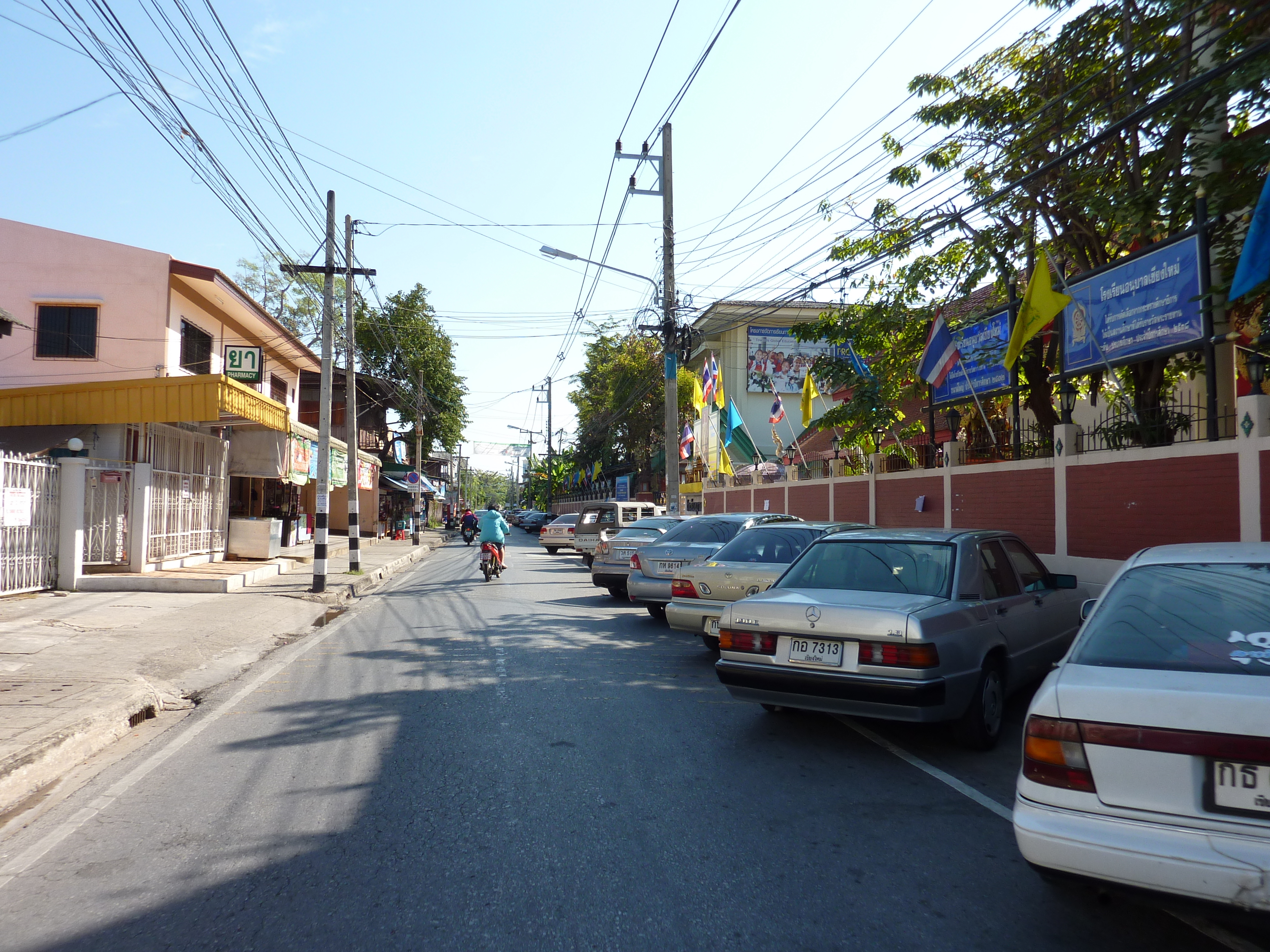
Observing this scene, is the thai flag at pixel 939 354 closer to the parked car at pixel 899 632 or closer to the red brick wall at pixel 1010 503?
the red brick wall at pixel 1010 503

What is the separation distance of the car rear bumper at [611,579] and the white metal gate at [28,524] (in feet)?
28.0

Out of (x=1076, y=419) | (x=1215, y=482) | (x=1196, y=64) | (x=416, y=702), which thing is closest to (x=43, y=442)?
(x=416, y=702)

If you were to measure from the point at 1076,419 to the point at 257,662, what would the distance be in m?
16.4

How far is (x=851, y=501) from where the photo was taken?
19.7 meters

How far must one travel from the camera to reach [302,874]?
12.6 feet

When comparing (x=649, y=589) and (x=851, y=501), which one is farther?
(x=851, y=501)

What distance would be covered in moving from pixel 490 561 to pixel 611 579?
15.4 feet

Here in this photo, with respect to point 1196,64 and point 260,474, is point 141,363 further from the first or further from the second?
point 1196,64

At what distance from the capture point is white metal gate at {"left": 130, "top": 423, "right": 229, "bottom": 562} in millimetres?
16766

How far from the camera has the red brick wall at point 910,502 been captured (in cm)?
1575

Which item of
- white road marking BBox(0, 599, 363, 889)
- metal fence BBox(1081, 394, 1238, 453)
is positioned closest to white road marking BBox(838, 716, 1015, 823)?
white road marking BBox(0, 599, 363, 889)

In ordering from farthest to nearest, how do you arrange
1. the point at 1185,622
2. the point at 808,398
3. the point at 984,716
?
1. the point at 808,398
2. the point at 984,716
3. the point at 1185,622

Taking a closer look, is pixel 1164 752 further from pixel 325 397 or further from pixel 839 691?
pixel 325 397

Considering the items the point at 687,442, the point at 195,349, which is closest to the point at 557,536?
the point at 687,442
